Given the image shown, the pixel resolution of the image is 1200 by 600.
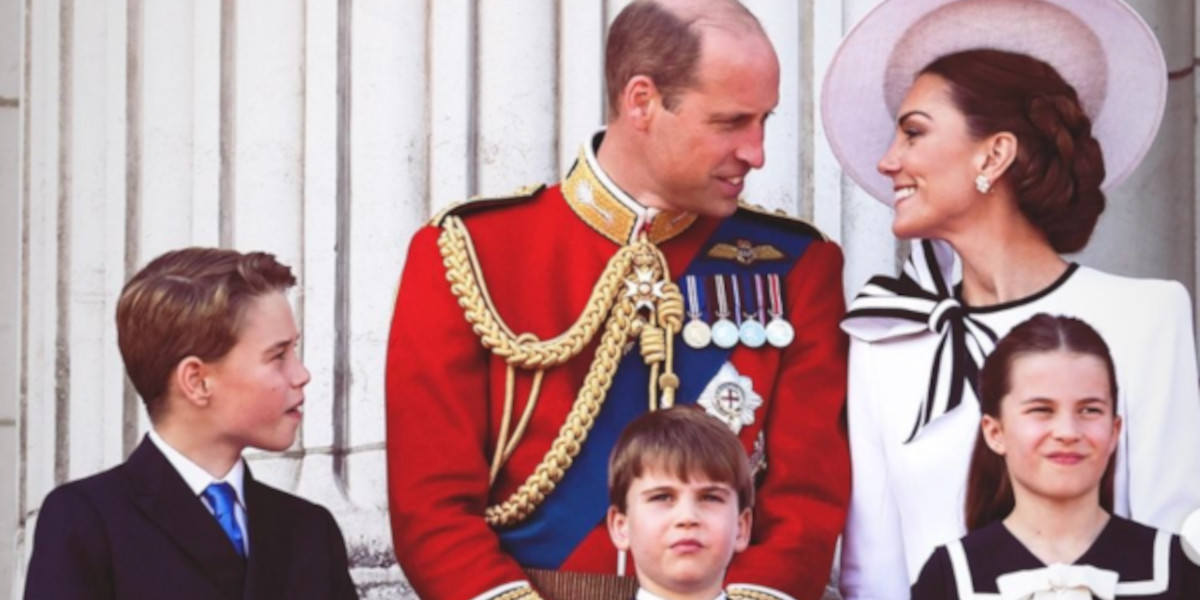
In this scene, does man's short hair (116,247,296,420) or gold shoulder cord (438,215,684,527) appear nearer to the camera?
man's short hair (116,247,296,420)

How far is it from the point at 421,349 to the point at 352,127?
2.50 feet

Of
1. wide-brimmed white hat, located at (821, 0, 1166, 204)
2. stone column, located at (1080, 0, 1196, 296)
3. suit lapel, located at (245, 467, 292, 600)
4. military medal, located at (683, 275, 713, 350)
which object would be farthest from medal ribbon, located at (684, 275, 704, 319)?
stone column, located at (1080, 0, 1196, 296)

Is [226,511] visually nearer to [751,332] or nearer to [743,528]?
[743,528]

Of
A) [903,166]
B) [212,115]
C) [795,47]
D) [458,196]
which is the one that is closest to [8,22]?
[212,115]

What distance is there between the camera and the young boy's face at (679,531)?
4.41 metres

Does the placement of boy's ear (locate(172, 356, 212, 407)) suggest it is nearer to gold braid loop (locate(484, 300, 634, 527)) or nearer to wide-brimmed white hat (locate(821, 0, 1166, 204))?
gold braid loop (locate(484, 300, 634, 527))

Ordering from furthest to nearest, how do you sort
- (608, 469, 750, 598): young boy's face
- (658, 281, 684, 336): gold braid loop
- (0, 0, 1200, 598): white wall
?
(0, 0, 1200, 598): white wall
(658, 281, 684, 336): gold braid loop
(608, 469, 750, 598): young boy's face

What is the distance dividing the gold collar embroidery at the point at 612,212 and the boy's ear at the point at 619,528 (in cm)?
74

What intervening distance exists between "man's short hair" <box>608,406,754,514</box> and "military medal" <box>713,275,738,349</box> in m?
0.49

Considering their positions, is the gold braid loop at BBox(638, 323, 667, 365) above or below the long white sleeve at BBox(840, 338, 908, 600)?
above

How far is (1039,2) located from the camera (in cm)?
499

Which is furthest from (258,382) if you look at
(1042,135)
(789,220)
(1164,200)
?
(1164,200)

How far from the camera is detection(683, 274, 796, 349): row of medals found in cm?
507

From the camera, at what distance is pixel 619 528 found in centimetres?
453
